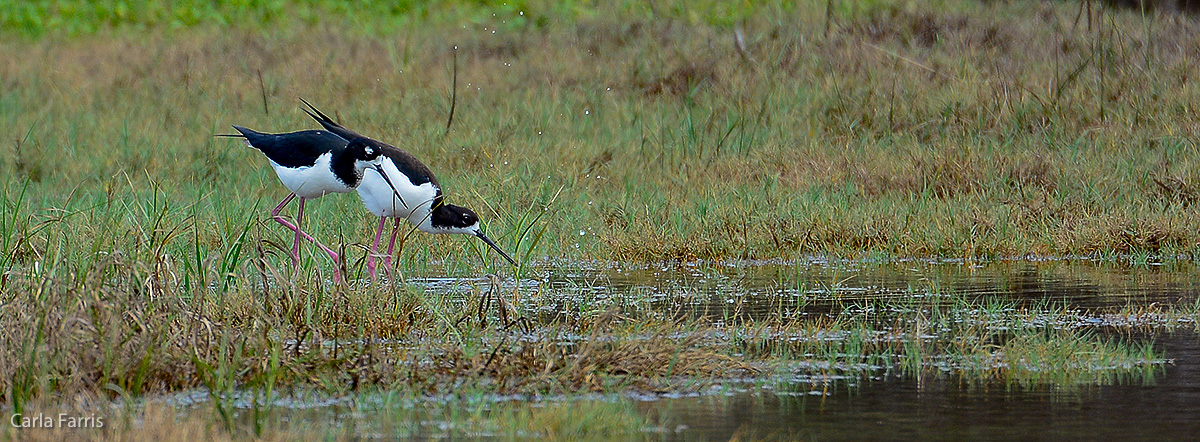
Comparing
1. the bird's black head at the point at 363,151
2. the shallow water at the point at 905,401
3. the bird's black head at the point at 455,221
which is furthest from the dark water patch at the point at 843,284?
the bird's black head at the point at 363,151

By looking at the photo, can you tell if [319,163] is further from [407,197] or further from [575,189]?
[575,189]

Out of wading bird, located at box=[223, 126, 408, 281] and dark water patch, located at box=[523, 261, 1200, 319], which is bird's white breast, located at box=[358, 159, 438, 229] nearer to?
wading bird, located at box=[223, 126, 408, 281]

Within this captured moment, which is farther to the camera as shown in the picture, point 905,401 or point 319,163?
point 319,163

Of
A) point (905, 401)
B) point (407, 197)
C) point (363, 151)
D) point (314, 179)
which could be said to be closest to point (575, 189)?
point (407, 197)

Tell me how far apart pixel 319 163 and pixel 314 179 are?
110 millimetres

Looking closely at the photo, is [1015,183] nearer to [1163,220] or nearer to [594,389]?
[1163,220]

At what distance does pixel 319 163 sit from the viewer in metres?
7.52

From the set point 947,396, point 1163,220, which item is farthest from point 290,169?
point 1163,220

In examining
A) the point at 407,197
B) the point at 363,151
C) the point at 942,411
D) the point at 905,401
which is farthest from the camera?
the point at 407,197

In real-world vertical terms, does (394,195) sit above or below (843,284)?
above

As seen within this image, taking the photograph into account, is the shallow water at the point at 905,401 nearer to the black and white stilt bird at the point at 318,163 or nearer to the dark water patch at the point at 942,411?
the dark water patch at the point at 942,411

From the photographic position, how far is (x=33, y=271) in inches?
207

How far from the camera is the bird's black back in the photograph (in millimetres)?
7562

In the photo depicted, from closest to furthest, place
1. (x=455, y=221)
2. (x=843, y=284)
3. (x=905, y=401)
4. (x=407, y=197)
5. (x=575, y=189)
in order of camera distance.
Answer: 1. (x=905, y=401)
2. (x=843, y=284)
3. (x=455, y=221)
4. (x=407, y=197)
5. (x=575, y=189)
